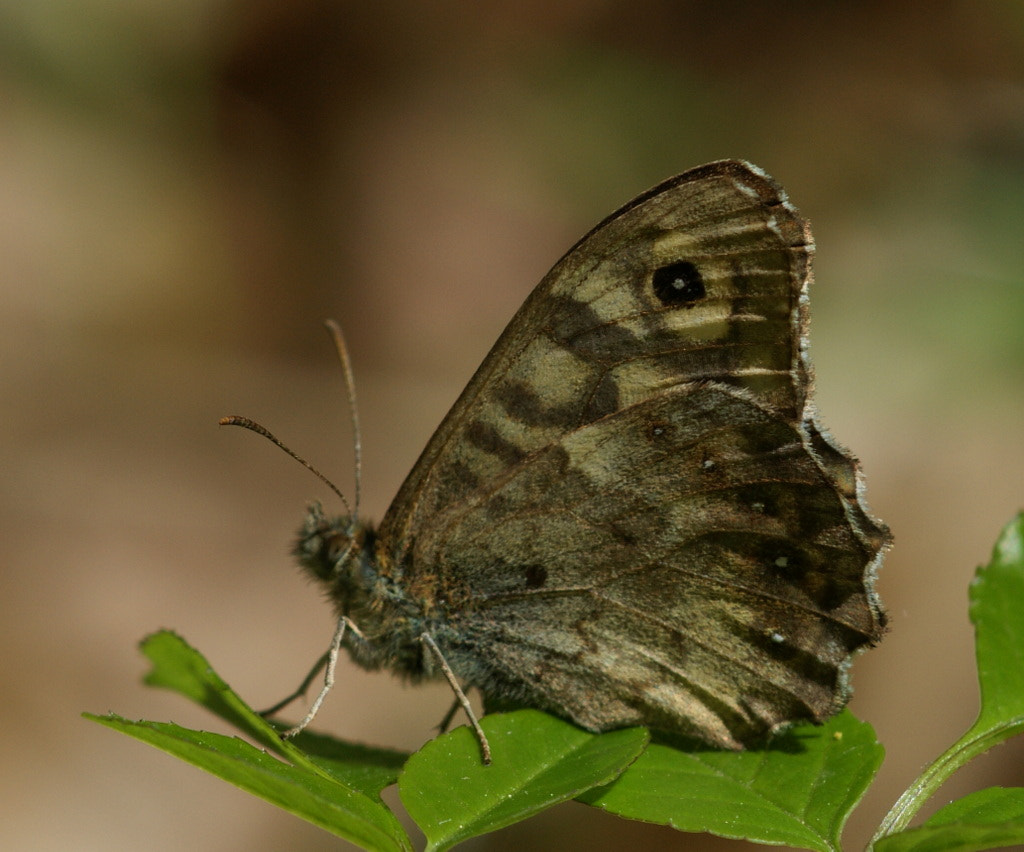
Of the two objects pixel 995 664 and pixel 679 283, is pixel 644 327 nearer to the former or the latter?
pixel 679 283

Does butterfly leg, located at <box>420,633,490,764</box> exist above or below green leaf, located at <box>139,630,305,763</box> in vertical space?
below

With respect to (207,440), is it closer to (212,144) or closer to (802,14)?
(212,144)

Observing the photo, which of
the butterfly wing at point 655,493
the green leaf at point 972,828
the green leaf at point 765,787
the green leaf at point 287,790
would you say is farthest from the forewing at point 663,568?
the green leaf at point 287,790

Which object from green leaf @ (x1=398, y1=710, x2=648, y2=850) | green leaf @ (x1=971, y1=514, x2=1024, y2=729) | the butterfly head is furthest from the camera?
the butterfly head

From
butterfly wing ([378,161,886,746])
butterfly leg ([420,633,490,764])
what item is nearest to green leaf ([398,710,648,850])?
butterfly leg ([420,633,490,764])

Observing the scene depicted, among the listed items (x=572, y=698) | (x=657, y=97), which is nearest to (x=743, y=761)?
(x=572, y=698)

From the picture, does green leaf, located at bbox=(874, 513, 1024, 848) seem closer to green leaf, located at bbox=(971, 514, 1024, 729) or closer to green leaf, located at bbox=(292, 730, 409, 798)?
green leaf, located at bbox=(971, 514, 1024, 729)

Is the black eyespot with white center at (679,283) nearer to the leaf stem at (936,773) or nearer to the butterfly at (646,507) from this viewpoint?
the butterfly at (646,507)
